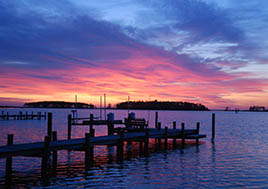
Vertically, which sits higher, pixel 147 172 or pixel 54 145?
pixel 54 145

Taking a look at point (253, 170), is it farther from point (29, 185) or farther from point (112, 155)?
point (29, 185)

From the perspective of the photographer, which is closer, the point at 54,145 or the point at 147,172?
the point at 54,145

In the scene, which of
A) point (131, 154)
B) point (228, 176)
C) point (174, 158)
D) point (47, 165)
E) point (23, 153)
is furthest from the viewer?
point (131, 154)

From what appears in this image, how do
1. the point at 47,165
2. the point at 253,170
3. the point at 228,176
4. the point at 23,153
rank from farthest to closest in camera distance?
the point at 253,170 < the point at 228,176 < the point at 47,165 < the point at 23,153

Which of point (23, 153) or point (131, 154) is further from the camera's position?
point (131, 154)

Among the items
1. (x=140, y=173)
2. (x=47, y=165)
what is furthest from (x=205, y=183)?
(x=47, y=165)

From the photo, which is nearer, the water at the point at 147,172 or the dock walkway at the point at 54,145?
the dock walkway at the point at 54,145

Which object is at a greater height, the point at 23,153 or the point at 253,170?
the point at 23,153

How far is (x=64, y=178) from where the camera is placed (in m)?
17.5

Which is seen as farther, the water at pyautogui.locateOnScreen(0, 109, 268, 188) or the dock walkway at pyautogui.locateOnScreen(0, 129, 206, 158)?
the water at pyautogui.locateOnScreen(0, 109, 268, 188)

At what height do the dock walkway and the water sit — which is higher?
the dock walkway

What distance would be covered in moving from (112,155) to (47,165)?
908 cm

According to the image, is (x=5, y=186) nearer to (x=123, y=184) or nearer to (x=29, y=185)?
(x=29, y=185)

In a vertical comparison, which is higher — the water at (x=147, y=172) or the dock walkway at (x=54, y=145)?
the dock walkway at (x=54, y=145)
